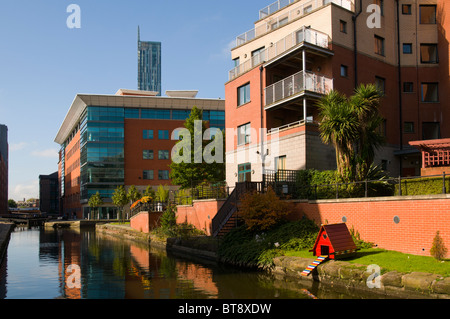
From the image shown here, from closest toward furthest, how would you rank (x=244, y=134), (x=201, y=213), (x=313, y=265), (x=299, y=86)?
(x=313, y=265) < (x=299, y=86) < (x=201, y=213) < (x=244, y=134)

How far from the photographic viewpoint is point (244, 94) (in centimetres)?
3209

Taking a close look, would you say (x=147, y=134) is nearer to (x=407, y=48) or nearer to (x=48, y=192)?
(x=407, y=48)

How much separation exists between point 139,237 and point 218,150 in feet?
48.9

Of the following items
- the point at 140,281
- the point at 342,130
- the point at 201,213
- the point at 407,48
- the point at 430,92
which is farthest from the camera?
the point at 407,48

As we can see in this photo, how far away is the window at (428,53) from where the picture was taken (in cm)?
3080

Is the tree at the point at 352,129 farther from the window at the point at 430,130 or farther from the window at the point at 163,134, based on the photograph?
the window at the point at 163,134

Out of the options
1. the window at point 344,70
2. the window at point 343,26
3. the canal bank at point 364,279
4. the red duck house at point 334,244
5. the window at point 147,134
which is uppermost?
the window at point 343,26

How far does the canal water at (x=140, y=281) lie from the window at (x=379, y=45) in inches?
789

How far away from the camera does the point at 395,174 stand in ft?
93.9

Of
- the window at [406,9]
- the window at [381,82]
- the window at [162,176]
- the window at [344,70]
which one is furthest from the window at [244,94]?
the window at [162,176]

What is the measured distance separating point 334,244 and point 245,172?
15987 mm

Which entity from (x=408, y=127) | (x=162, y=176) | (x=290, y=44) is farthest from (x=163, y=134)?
(x=408, y=127)

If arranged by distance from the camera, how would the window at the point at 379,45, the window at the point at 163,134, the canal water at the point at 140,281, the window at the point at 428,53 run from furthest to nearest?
the window at the point at 163,134, the window at the point at 428,53, the window at the point at 379,45, the canal water at the point at 140,281

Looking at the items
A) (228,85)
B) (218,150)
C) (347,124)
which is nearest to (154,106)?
(218,150)
